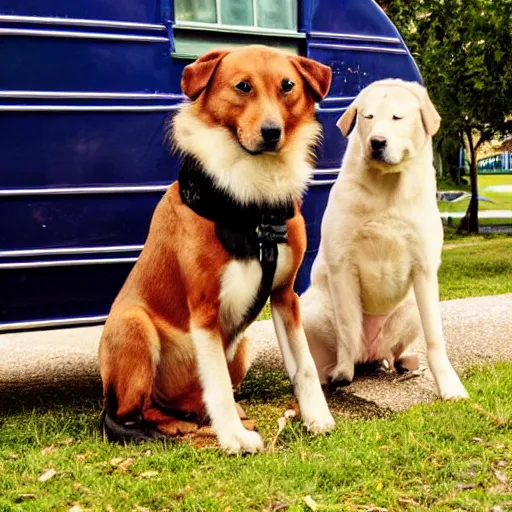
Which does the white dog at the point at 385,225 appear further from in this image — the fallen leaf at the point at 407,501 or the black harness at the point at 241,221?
the fallen leaf at the point at 407,501

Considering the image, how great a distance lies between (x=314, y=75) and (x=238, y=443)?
5.52ft

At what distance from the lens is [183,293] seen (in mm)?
3592

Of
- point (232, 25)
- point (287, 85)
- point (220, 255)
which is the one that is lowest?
point (220, 255)

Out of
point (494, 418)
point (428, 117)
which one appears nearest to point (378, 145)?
point (428, 117)

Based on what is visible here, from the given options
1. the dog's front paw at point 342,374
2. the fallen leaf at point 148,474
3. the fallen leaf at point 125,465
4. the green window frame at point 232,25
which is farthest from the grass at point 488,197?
the fallen leaf at point 148,474

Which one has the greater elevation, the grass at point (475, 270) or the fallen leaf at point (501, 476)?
the fallen leaf at point (501, 476)

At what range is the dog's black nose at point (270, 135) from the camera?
127 inches

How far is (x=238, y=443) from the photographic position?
11.2 feet

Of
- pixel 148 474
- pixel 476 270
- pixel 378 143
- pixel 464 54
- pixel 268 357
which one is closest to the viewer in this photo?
pixel 148 474

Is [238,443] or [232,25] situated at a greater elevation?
[232,25]

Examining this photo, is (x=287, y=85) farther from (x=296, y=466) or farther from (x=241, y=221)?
(x=296, y=466)

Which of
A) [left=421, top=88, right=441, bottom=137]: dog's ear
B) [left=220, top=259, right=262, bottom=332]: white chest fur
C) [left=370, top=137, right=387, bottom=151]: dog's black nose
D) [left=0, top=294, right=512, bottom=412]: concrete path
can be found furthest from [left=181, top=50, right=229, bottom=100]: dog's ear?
[left=0, top=294, right=512, bottom=412]: concrete path

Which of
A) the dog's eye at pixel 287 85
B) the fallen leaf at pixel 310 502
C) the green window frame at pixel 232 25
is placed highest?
the green window frame at pixel 232 25

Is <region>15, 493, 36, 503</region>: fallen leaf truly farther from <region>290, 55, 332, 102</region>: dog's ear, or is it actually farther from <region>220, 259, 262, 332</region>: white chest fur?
<region>290, 55, 332, 102</region>: dog's ear
